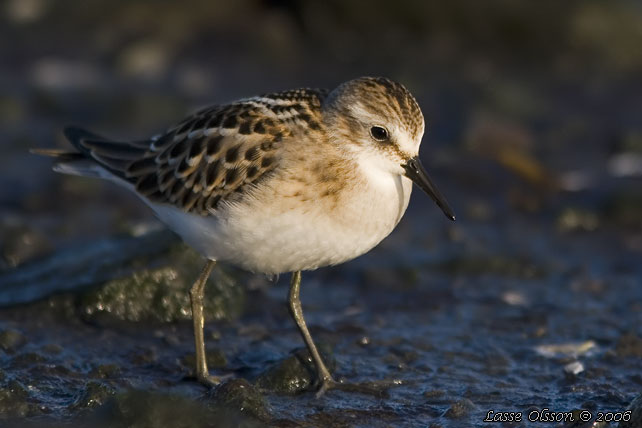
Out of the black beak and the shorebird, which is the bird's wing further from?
the black beak

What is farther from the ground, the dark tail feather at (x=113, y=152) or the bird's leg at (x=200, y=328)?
the dark tail feather at (x=113, y=152)

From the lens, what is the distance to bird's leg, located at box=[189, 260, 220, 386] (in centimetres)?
721

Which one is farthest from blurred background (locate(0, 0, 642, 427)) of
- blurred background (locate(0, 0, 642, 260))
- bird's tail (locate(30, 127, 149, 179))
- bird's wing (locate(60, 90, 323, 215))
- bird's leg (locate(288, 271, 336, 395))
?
bird's wing (locate(60, 90, 323, 215))

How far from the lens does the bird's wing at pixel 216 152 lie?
683 cm

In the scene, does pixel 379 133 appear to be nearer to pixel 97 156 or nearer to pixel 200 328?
pixel 200 328

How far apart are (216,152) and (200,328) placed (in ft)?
4.15

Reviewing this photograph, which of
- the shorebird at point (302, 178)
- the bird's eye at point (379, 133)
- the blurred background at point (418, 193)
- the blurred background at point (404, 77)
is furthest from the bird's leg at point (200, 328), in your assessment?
the blurred background at point (404, 77)

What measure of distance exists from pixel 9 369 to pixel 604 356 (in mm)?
4306

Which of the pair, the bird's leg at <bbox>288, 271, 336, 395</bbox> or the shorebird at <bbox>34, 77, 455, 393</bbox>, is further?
the bird's leg at <bbox>288, 271, 336, 395</bbox>

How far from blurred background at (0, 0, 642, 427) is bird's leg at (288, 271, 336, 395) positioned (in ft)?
0.95

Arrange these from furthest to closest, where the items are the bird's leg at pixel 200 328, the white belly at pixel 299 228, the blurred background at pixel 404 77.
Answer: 1. the blurred background at pixel 404 77
2. the bird's leg at pixel 200 328
3. the white belly at pixel 299 228

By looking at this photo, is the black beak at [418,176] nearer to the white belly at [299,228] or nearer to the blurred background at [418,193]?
the white belly at [299,228]

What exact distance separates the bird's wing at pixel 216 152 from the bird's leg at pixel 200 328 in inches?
24.3

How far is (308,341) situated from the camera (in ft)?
24.2
